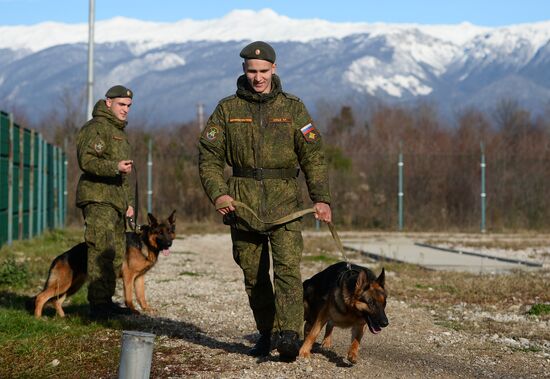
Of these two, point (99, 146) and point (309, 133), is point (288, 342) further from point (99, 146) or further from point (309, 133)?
point (99, 146)

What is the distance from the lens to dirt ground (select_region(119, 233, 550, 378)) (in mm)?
7562

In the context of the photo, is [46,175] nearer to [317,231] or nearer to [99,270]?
[317,231]

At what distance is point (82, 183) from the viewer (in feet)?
31.5

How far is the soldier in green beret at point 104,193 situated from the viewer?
9.52 m

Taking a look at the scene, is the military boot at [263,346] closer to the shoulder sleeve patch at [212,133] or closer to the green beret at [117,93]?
the shoulder sleeve patch at [212,133]

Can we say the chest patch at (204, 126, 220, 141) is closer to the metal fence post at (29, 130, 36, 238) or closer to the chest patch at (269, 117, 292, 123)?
the chest patch at (269, 117, 292, 123)

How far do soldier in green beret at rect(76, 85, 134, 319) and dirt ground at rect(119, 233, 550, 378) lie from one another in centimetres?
64

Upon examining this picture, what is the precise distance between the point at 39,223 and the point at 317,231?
8324 millimetres

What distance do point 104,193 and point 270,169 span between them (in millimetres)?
2455

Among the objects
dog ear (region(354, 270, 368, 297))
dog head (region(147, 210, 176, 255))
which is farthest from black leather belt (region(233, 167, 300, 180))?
dog head (region(147, 210, 176, 255))

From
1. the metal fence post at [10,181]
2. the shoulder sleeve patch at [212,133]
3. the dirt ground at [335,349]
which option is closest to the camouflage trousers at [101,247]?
the dirt ground at [335,349]

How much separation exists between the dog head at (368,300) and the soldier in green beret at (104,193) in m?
2.72

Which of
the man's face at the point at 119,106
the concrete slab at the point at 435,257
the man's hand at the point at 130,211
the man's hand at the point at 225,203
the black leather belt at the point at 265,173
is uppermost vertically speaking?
the man's face at the point at 119,106

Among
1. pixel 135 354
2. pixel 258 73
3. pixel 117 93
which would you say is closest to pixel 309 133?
pixel 258 73
